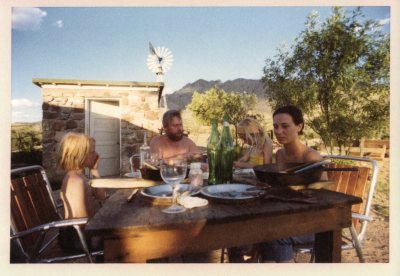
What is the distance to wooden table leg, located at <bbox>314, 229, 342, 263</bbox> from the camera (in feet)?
3.71

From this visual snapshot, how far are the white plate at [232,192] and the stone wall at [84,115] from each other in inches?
165

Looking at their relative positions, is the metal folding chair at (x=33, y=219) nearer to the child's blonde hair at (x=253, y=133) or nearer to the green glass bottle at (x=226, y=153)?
the green glass bottle at (x=226, y=153)

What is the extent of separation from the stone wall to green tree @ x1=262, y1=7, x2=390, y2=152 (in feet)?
8.19

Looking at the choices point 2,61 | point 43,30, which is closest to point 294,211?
point 2,61

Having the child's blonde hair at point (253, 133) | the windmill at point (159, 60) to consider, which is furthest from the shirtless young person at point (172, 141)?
the windmill at point (159, 60)

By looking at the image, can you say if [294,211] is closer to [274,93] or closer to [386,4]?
[386,4]

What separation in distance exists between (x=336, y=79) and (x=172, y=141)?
2.11m

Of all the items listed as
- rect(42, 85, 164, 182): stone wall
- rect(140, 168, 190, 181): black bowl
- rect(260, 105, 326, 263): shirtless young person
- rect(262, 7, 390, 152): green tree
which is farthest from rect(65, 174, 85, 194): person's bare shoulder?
rect(42, 85, 164, 182): stone wall

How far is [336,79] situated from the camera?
335 cm

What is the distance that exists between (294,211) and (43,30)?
214 cm

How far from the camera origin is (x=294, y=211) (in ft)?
3.15

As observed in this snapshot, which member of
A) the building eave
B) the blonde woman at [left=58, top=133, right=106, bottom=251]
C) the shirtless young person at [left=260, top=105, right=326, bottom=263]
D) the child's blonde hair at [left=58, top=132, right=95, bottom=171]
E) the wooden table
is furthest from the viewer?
the building eave

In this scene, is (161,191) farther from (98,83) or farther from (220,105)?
(220,105)

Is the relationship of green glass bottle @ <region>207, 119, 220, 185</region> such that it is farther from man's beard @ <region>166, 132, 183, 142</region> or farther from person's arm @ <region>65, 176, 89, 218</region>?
man's beard @ <region>166, 132, 183, 142</region>
